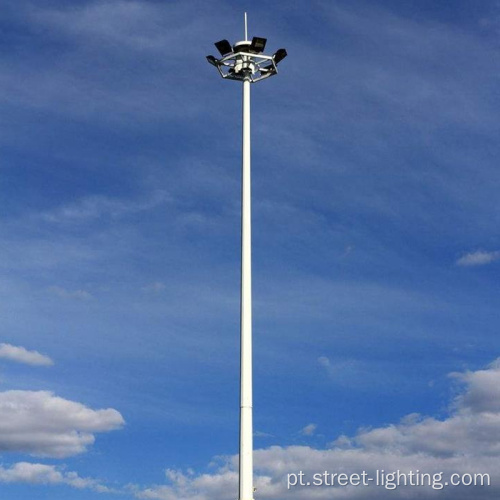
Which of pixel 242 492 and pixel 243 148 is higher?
pixel 243 148

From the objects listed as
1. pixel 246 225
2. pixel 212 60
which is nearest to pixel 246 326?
pixel 246 225

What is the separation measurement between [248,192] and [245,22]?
1816 centimetres

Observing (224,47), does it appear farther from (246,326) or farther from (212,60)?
(246,326)

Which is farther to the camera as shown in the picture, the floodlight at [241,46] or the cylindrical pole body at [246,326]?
the floodlight at [241,46]

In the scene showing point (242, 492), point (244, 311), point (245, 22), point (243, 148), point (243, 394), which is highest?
point (245, 22)

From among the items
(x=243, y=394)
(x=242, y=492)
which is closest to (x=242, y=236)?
(x=243, y=394)

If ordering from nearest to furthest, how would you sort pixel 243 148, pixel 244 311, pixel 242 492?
pixel 242 492 < pixel 244 311 < pixel 243 148

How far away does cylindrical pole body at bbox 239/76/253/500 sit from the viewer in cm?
7181

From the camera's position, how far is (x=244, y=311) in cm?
7706

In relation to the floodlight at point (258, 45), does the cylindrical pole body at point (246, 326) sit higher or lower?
lower

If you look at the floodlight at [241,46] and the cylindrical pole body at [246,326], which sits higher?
the floodlight at [241,46]

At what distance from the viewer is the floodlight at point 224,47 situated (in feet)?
272

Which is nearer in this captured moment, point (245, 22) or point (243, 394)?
point (243, 394)

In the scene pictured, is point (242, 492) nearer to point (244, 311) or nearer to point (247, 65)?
point (244, 311)
